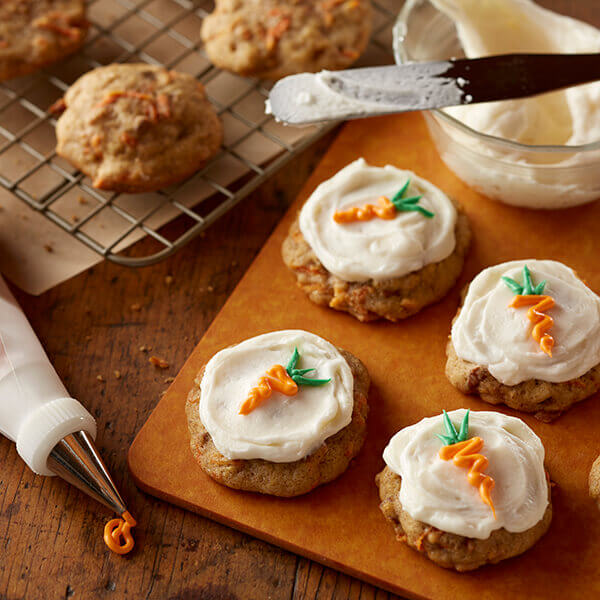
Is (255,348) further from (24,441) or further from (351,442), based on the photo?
(24,441)

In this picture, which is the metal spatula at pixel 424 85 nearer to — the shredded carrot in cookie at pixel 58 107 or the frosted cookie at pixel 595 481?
the shredded carrot in cookie at pixel 58 107

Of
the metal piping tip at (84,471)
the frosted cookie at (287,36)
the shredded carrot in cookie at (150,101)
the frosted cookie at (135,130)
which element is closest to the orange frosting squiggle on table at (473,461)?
the metal piping tip at (84,471)

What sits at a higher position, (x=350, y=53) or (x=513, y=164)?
(x=350, y=53)

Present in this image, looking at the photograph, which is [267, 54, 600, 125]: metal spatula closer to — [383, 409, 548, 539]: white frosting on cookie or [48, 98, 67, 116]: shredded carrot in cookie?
[48, 98, 67, 116]: shredded carrot in cookie

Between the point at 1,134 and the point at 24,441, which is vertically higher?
the point at 1,134

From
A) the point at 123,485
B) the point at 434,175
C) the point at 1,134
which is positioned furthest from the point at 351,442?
the point at 1,134

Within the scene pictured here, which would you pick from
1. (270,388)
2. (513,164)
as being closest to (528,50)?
(513,164)

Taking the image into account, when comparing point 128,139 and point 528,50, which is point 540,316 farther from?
point 128,139
